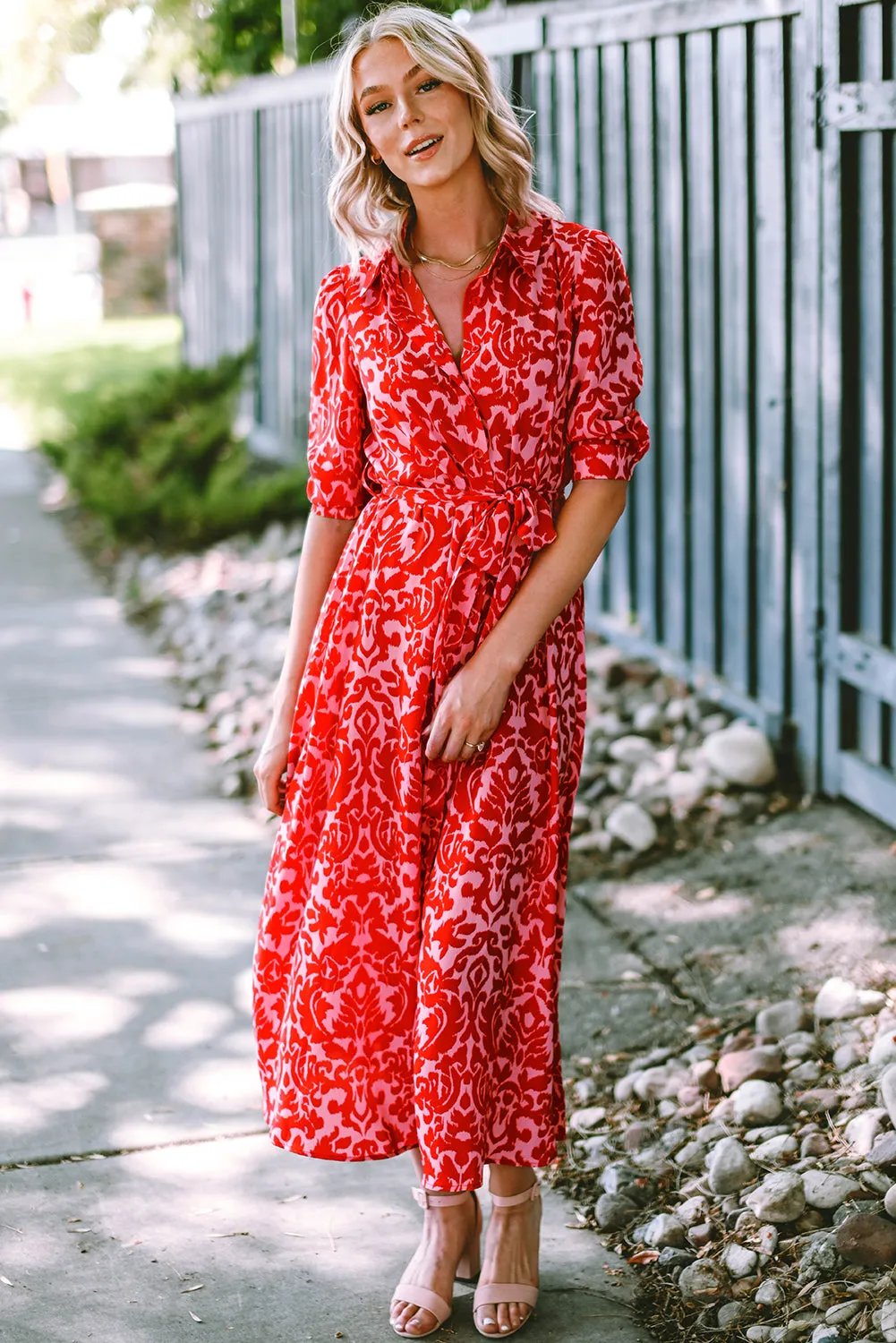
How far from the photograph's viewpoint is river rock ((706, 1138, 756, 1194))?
311 centimetres

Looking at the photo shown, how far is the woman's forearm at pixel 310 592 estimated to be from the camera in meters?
2.94

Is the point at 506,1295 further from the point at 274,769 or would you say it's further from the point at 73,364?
the point at 73,364

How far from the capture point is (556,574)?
8.95 feet

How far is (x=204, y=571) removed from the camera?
27.1ft

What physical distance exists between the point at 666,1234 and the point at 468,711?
1017 mm

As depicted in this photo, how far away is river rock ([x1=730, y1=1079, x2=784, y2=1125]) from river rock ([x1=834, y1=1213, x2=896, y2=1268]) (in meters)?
0.47

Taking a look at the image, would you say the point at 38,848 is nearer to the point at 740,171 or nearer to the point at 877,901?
the point at 877,901

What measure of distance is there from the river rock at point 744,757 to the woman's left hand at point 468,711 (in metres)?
2.27

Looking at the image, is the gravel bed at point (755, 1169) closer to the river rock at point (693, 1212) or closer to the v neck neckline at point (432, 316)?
the river rock at point (693, 1212)

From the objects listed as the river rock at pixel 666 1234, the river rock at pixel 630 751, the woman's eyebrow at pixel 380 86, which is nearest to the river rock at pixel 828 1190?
the river rock at pixel 666 1234

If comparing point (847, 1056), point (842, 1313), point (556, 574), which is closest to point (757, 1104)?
point (847, 1056)

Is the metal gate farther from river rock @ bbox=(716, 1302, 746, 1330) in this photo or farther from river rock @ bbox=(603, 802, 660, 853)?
river rock @ bbox=(716, 1302, 746, 1330)

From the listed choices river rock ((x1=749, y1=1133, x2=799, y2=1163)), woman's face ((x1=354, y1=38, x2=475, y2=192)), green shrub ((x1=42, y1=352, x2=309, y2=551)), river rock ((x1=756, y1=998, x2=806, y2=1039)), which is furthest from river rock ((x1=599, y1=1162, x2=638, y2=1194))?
green shrub ((x1=42, y1=352, x2=309, y2=551))

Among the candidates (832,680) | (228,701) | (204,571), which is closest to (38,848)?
(228,701)
